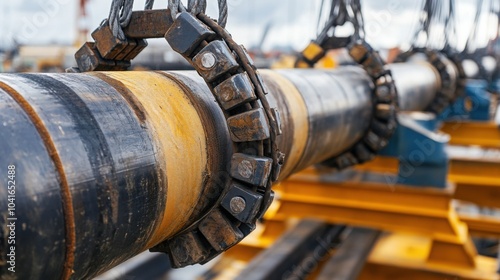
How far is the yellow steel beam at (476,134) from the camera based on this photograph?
590 cm

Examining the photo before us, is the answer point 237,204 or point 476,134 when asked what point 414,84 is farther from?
point 237,204

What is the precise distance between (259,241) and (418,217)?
1.08 m

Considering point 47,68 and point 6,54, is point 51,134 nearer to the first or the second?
point 6,54

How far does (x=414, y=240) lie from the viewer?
3.58 meters

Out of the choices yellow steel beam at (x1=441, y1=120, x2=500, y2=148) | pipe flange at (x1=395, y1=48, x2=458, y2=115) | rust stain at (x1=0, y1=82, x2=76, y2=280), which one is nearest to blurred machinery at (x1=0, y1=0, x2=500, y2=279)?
rust stain at (x1=0, y1=82, x2=76, y2=280)

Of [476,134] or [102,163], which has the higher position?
[102,163]

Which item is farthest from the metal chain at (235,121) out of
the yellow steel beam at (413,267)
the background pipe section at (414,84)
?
the yellow steel beam at (413,267)

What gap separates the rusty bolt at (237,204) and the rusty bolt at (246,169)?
0.18 feet

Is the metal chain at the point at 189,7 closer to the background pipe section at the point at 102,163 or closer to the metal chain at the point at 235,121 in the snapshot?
the metal chain at the point at 235,121

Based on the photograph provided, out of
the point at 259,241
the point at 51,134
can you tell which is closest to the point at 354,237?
the point at 259,241

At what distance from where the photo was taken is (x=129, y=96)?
3.57 feet

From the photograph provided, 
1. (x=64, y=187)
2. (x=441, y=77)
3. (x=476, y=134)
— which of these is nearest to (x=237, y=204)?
(x=64, y=187)

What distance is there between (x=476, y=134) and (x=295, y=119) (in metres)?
4.87

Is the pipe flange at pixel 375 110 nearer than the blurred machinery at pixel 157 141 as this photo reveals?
No
